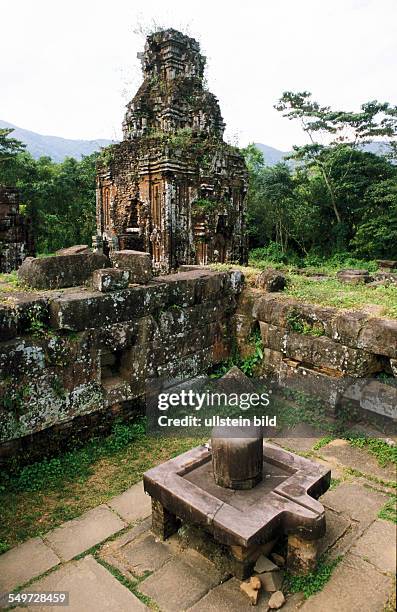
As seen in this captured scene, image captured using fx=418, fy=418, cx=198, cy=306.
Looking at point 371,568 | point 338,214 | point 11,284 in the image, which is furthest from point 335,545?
point 338,214

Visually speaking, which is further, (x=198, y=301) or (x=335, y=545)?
(x=198, y=301)

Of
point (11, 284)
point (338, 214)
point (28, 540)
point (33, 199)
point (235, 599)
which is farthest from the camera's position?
point (33, 199)

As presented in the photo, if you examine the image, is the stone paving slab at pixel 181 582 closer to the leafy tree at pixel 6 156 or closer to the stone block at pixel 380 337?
the stone block at pixel 380 337

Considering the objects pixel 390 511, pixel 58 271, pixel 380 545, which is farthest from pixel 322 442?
pixel 58 271

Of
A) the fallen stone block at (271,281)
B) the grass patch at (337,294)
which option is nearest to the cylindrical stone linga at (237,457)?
the grass patch at (337,294)

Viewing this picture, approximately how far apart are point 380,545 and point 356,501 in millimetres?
471

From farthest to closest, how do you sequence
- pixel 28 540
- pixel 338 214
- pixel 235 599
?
pixel 338 214
pixel 28 540
pixel 235 599

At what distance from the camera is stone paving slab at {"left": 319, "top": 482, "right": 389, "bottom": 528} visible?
10.8 ft

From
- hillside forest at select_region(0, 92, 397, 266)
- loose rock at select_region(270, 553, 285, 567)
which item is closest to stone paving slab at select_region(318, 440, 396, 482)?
loose rock at select_region(270, 553, 285, 567)

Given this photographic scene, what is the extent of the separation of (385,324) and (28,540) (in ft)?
12.4

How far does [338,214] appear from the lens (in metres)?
22.8

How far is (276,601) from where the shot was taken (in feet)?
8.59

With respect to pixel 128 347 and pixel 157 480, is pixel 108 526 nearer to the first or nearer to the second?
pixel 157 480

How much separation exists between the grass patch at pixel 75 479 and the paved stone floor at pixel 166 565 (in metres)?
0.16
